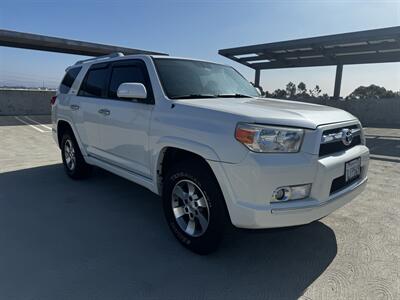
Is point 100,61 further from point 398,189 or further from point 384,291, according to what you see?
point 398,189

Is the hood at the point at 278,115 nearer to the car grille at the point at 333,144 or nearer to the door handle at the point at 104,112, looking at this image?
the car grille at the point at 333,144

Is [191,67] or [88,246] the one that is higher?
[191,67]

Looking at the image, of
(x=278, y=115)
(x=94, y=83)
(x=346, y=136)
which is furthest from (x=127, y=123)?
(x=346, y=136)

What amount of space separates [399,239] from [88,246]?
3.33 m

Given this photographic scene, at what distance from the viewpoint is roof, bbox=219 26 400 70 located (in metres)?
15.0

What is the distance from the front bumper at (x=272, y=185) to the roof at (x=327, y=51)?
14.6 meters

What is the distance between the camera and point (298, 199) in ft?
8.34

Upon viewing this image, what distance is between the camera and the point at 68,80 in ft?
18.1

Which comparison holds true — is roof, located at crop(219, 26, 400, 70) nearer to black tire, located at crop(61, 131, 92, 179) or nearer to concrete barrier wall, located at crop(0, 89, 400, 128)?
concrete barrier wall, located at crop(0, 89, 400, 128)

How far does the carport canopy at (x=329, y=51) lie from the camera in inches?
593

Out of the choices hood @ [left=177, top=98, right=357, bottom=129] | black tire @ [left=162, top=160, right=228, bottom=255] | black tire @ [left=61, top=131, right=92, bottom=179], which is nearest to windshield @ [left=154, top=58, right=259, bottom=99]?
hood @ [left=177, top=98, right=357, bottom=129]

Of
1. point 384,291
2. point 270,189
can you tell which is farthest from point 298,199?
point 384,291

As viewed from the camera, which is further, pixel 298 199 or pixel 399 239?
pixel 399 239

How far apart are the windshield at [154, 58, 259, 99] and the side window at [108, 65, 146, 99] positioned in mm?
268
